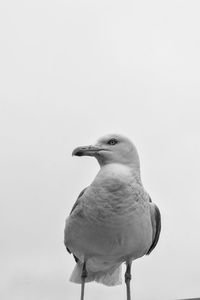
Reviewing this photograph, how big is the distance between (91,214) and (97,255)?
510 mm

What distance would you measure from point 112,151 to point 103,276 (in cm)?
158

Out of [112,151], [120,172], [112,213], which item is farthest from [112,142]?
[112,213]

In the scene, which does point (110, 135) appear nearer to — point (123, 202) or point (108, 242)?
point (123, 202)

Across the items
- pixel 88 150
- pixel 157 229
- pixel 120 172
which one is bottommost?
pixel 157 229

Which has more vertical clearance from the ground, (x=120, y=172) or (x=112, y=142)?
(x=112, y=142)

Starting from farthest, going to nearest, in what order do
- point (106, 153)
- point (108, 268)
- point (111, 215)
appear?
point (108, 268), point (106, 153), point (111, 215)

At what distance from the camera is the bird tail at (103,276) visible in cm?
584

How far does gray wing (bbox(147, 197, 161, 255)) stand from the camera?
5.38 m

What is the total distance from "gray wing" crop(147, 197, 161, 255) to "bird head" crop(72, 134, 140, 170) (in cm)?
52

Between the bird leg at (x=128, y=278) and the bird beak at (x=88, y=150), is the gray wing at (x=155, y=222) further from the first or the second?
the bird beak at (x=88, y=150)

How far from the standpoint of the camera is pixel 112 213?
15.7 feet

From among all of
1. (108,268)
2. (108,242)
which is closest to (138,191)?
(108,242)

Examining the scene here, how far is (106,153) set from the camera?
16.7 feet

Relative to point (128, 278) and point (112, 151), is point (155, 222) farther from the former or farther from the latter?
point (112, 151)
